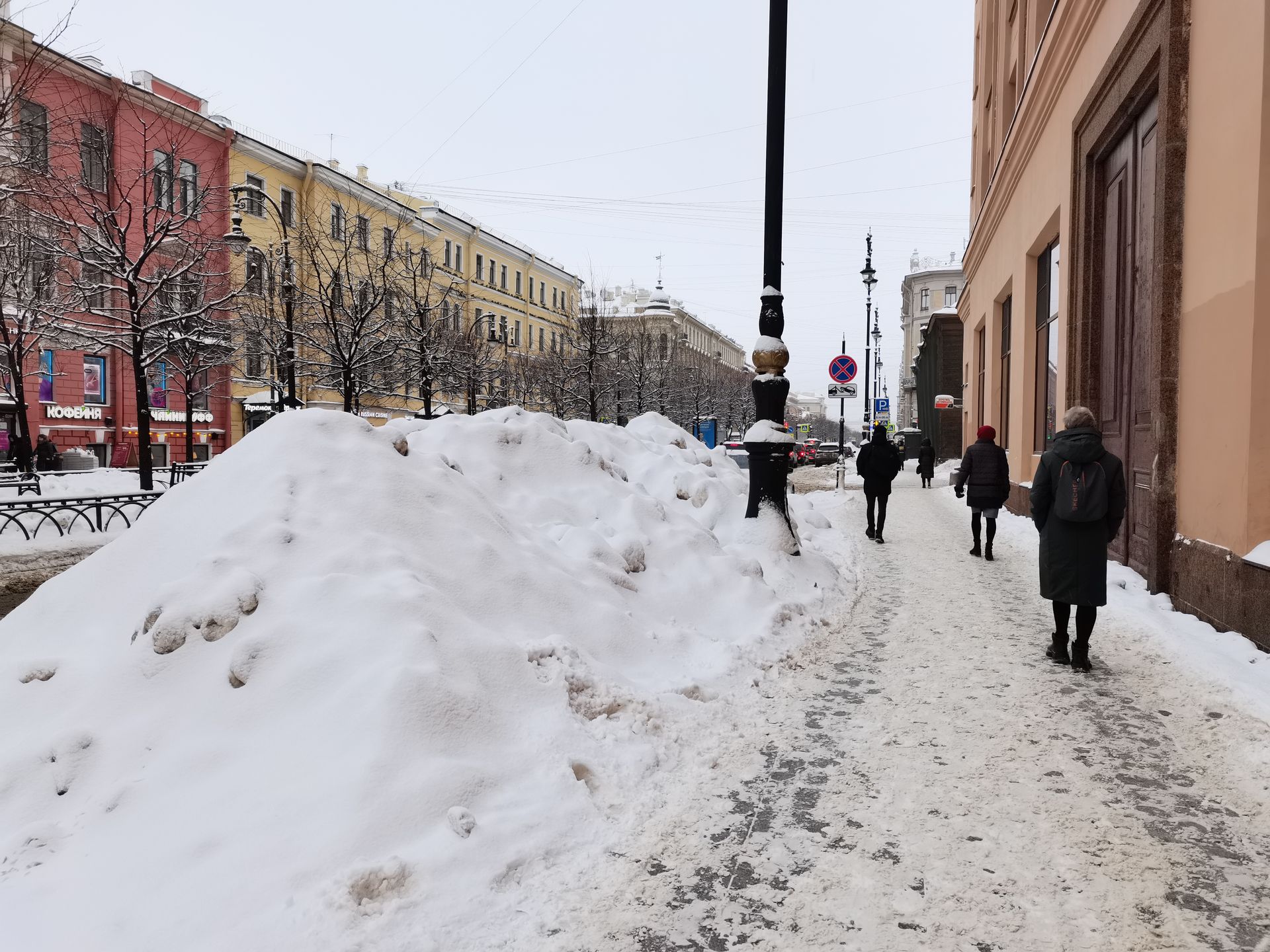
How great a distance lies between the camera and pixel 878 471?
12688 millimetres

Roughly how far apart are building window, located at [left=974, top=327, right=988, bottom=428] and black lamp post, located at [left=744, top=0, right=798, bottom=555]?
687 inches

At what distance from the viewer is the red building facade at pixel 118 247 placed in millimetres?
18312

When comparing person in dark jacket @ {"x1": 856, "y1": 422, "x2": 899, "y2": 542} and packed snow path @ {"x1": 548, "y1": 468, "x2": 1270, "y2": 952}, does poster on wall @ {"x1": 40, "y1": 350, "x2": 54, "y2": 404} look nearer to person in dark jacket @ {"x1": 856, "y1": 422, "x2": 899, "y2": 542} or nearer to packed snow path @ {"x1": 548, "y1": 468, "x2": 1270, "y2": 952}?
person in dark jacket @ {"x1": 856, "y1": 422, "x2": 899, "y2": 542}

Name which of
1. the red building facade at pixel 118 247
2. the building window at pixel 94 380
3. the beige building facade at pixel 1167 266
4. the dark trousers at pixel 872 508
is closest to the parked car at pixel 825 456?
the red building facade at pixel 118 247

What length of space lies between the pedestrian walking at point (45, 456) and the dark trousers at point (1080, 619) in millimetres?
27521

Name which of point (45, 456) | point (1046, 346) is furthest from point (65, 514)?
point (1046, 346)

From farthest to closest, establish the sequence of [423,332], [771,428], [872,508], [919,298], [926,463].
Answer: [919,298], [926,463], [423,332], [872,508], [771,428]

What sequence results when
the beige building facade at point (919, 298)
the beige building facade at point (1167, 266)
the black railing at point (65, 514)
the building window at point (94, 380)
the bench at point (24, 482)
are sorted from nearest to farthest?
1. the beige building facade at point (1167, 266)
2. the black railing at point (65, 514)
3. the bench at point (24, 482)
4. the building window at point (94, 380)
5. the beige building facade at point (919, 298)

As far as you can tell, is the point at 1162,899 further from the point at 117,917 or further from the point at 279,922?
the point at 117,917

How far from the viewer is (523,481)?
7.40 metres

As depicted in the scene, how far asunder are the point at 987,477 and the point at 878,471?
1.94 meters

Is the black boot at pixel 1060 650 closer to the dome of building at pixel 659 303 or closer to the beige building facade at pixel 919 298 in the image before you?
the beige building facade at pixel 919 298

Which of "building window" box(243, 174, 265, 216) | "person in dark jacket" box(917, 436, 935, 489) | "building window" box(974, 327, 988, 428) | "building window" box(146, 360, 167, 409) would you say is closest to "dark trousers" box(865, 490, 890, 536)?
"building window" box(974, 327, 988, 428)

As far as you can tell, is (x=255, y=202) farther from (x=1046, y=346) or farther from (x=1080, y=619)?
(x=1080, y=619)
